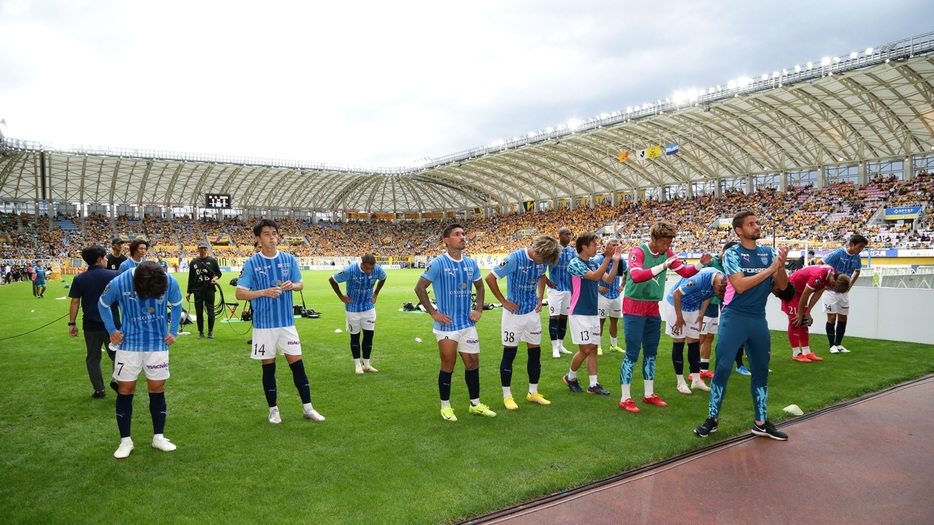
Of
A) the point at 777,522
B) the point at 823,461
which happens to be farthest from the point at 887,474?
the point at 777,522

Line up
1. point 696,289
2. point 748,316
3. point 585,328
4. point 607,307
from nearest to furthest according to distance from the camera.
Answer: point 748,316
point 585,328
point 696,289
point 607,307

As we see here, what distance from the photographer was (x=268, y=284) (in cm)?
591

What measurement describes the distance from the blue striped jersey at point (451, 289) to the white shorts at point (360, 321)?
2766mm

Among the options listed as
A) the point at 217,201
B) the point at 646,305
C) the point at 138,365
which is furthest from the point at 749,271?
the point at 217,201

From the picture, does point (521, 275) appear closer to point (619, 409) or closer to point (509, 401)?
point (509, 401)

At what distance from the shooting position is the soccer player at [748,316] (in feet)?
16.8

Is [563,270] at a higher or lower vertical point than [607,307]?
higher

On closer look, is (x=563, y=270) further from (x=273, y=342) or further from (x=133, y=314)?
(x=133, y=314)

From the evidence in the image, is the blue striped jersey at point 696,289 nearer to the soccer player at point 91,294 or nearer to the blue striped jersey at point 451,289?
the blue striped jersey at point 451,289

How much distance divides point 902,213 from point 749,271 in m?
40.3

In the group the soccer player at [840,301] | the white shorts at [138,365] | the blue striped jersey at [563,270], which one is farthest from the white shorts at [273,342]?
the soccer player at [840,301]

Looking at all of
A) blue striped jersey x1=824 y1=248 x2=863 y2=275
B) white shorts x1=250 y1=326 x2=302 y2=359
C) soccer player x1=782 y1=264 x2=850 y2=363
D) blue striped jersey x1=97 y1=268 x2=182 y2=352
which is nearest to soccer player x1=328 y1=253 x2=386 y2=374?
white shorts x1=250 y1=326 x2=302 y2=359

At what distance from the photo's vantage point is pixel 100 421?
19.8ft

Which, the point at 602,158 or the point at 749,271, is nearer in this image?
the point at 749,271
